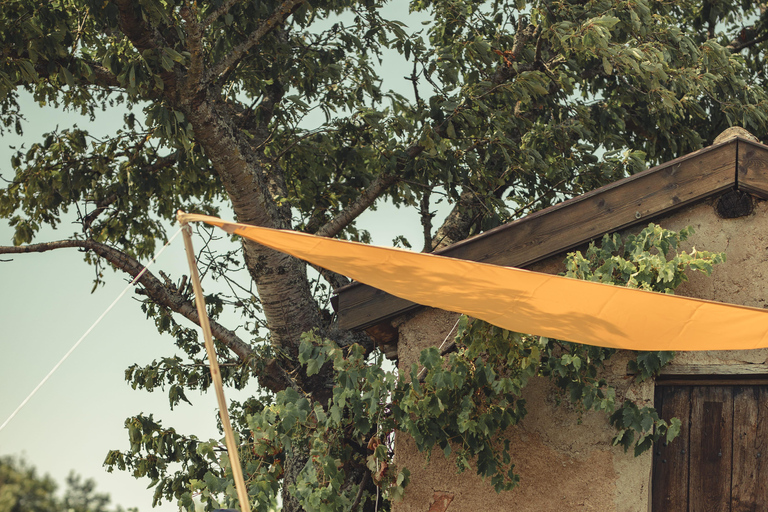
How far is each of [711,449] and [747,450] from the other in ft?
0.52

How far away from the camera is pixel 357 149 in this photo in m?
7.05

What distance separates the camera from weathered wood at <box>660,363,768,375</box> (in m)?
3.31

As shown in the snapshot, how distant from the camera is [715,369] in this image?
132 inches

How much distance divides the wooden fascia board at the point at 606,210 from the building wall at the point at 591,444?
141 millimetres

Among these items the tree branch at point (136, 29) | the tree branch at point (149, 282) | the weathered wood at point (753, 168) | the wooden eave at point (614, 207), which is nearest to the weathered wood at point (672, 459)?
the wooden eave at point (614, 207)

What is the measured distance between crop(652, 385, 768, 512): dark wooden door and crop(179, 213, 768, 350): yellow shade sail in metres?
0.70

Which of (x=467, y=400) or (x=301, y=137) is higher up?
(x=301, y=137)

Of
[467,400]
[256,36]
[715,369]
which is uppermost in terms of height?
[256,36]

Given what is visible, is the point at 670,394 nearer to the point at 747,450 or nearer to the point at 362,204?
the point at 747,450

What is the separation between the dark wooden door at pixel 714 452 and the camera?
332 centimetres

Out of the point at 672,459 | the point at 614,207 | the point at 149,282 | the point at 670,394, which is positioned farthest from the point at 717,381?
the point at 149,282

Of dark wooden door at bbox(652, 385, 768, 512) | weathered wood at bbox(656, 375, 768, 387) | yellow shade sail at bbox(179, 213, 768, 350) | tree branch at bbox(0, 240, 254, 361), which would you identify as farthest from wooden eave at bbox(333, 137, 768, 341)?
tree branch at bbox(0, 240, 254, 361)

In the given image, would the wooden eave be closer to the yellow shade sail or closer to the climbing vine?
the climbing vine

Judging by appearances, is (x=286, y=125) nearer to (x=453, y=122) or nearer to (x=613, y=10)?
(x=453, y=122)
